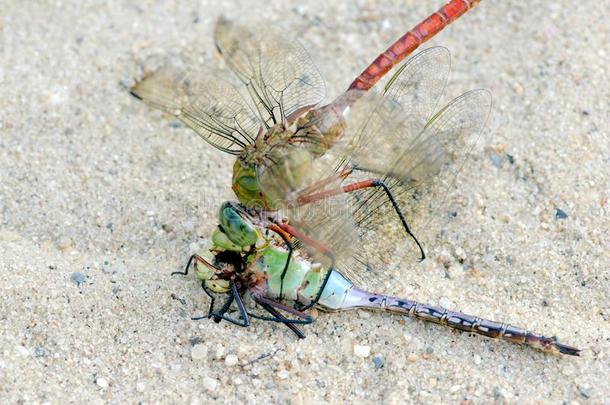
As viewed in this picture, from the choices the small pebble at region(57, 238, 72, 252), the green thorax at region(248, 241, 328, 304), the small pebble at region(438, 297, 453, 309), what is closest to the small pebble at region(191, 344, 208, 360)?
the green thorax at region(248, 241, 328, 304)

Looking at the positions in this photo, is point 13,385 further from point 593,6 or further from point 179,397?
point 593,6

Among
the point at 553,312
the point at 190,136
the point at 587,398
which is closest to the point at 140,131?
the point at 190,136

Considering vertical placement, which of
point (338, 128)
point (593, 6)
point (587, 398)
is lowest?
point (587, 398)

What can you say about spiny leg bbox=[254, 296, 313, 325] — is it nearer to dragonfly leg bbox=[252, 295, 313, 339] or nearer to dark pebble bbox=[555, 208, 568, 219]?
dragonfly leg bbox=[252, 295, 313, 339]

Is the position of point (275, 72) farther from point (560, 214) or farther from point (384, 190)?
point (560, 214)

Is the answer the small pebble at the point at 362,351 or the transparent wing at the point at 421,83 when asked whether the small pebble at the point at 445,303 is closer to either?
the small pebble at the point at 362,351

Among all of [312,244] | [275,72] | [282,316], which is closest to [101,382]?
[282,316]
